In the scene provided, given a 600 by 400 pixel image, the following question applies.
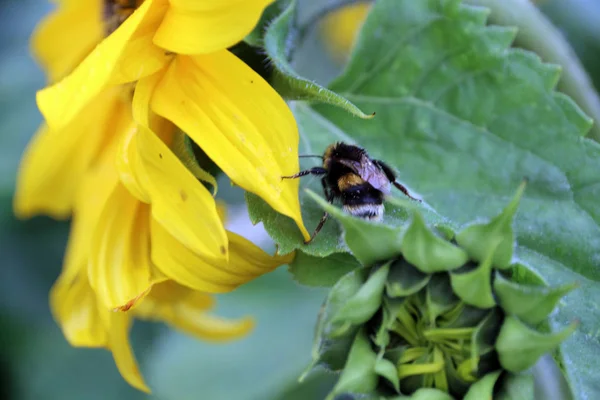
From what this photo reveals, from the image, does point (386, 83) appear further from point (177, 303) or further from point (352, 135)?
point (177, 303)

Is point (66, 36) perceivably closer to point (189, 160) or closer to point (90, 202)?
point (90, 202)

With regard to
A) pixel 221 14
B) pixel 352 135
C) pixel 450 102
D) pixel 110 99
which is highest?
pixel 221 14

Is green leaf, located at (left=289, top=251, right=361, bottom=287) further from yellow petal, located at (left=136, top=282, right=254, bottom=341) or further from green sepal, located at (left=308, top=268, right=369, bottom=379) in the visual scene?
yellow petal, located at (left=136, top=282, right=254, bottom=341)

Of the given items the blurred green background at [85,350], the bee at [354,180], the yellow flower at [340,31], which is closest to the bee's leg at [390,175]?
the bee at [354,180]

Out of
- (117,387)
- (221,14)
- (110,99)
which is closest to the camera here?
(221,14)

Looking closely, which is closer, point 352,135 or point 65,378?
point 352,135

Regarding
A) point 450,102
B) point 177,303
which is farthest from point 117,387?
point 450,102

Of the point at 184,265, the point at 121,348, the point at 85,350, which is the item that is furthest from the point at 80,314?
the point at 85,350
